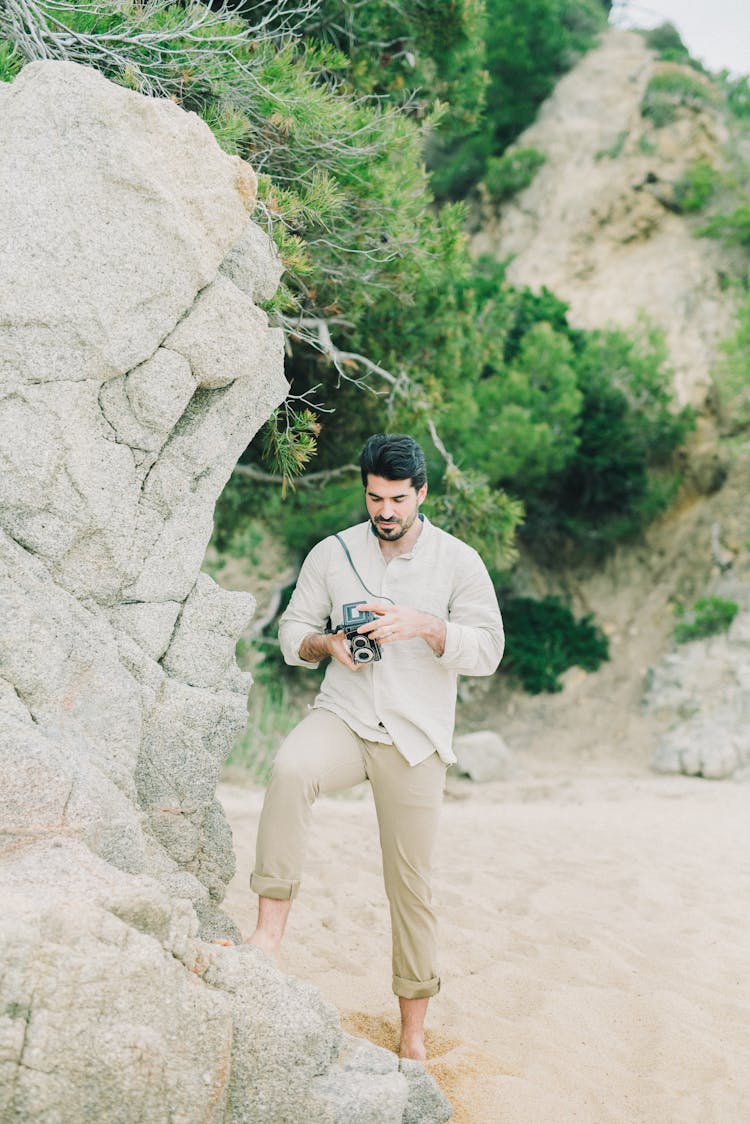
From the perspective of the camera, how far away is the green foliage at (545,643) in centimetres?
1279

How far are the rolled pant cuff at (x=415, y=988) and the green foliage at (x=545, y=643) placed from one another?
9.51 m

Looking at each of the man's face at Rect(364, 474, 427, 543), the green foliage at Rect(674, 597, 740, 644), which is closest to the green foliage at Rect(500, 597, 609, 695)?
the green foliage at Rect(674, 597, 740, 644)

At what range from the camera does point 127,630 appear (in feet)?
10.9

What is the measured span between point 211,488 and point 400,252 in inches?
92.1

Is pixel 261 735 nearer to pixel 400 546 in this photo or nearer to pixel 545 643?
pixel 545 643

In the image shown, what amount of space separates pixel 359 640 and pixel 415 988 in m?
1.16

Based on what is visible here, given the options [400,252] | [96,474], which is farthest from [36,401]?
[400,252]

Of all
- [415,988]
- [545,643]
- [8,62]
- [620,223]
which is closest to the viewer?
[415,988]

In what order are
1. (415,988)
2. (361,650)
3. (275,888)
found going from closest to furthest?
(275,888) < (361,650) < (415,988)

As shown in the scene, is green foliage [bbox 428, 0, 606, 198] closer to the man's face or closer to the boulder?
the boulder

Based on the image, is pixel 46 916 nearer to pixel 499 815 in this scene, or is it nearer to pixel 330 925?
pixel 330 925

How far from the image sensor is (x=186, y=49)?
408 centimetres

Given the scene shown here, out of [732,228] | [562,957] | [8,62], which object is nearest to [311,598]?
[562,957]

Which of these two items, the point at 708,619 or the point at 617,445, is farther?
the point at 617,445
